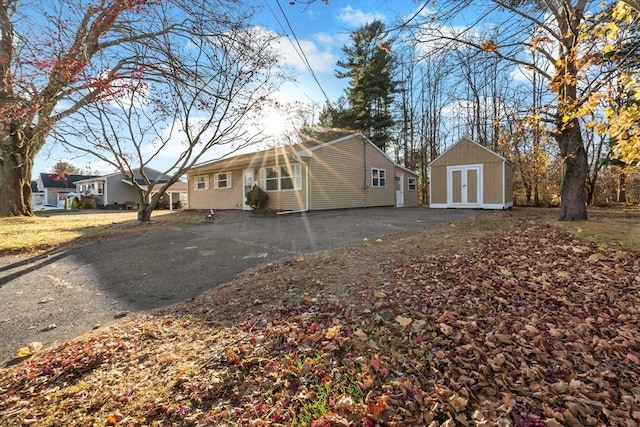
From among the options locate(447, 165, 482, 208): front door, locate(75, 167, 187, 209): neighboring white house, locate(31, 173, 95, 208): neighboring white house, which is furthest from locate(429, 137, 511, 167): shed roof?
locate(31, 173, 95, 208): neighboring white house

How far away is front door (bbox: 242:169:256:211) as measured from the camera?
1688 centimetres

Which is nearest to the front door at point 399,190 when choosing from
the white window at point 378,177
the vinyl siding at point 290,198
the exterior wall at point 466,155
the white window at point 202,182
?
the white window at point 378,177

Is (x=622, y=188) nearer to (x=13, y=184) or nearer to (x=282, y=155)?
(x=282, y=155)

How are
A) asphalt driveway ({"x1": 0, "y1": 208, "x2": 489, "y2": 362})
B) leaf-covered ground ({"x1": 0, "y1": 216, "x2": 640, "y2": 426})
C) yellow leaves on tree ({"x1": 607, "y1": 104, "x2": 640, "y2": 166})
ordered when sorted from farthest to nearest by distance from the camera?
yellow leaves on tree ({"x1": 607, "y1": 104, "x2": 640, "y2": 166}) < asphalt driveway ({"x1": 0, "y1": 208, "x2": 489, "y2": 362}) < leaf-covered ground ({"x1": 0, "y1": 216, "x2": 640, "y2": 426})

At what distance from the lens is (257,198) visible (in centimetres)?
1530

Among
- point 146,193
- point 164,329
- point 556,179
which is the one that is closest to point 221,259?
point 164,329

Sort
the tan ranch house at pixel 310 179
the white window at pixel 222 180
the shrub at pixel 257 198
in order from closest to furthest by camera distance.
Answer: the tan ranch house at pixel 310 179 → the shrub at pixel 257 198 → the white window at pixel 222 180

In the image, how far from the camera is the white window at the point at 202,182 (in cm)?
1991

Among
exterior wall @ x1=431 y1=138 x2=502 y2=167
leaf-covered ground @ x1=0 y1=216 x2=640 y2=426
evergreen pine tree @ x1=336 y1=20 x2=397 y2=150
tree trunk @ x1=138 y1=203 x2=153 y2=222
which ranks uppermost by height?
evergreen pine tree @ x1=336 y1=20 x2=397 y2=150

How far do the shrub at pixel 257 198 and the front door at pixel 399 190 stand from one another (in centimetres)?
882

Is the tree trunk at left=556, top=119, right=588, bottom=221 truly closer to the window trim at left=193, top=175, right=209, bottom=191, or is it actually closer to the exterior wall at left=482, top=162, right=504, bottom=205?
the exterior wall at left=482, top=162, right=504, bottom=205

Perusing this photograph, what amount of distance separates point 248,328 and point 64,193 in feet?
163

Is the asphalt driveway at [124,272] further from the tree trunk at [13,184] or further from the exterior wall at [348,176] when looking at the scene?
the tree trunk at [13,184]

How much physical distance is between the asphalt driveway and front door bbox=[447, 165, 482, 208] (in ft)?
28.7
